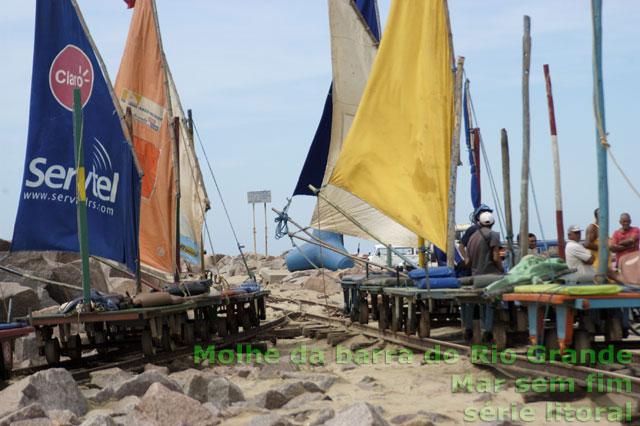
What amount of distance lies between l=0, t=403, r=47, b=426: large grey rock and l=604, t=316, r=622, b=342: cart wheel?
5.71 m

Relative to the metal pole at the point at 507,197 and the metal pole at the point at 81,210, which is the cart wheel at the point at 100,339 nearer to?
the metal pole at the point at 81,210

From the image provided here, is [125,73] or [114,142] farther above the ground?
[125,73]

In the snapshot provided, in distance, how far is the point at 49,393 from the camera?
798 centimetres

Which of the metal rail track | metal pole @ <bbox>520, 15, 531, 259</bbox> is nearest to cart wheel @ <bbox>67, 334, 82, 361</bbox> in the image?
the metal rail track

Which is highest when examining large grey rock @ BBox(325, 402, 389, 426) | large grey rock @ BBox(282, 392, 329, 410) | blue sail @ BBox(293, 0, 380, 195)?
blue sail @ BBox(293, 0, 380, 195)

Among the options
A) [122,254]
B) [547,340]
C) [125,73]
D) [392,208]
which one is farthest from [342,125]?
[547,340]

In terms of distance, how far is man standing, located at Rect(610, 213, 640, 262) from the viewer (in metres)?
11.2

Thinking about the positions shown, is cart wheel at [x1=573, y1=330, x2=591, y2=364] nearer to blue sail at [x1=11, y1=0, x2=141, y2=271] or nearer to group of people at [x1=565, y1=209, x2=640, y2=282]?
group of people at [x1=565, y1=209, x2=640, y2=282]

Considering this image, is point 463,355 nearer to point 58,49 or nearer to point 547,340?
point 547,340

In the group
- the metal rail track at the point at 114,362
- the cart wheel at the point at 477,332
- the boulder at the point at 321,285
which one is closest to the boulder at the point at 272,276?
the boulder at the point at 321,285

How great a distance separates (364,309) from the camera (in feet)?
53.3

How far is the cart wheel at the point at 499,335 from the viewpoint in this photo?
33.0 feet

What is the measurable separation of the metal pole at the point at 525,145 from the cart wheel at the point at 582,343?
2.53 meters

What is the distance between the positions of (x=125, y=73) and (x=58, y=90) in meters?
4.79
